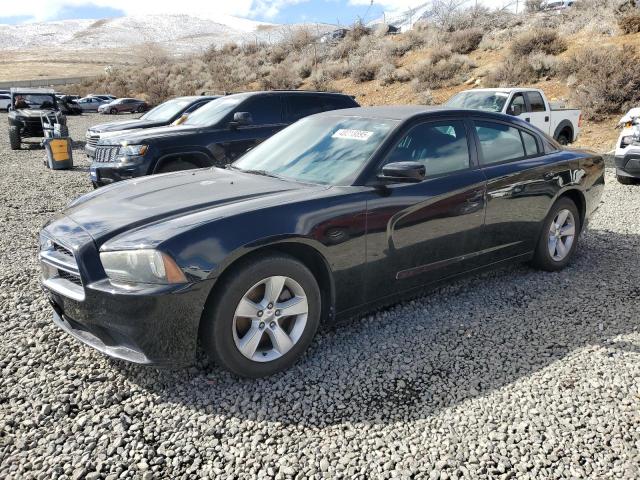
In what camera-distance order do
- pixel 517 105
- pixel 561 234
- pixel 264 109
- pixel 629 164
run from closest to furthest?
pixel 561 234, pixel 629 164, pixel 264 109, pixel 517 105

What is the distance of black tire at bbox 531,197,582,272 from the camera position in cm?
466

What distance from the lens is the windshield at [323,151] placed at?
11.7 feet

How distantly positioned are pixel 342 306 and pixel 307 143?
4.54ft

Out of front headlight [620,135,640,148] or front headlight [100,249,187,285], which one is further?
front headlight [620,135,640,148]

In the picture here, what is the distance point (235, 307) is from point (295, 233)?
21.9 inches

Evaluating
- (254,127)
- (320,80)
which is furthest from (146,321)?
(320,80)

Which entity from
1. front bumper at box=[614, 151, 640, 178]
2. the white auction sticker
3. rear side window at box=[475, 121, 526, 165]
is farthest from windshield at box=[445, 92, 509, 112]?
the white auction sticker

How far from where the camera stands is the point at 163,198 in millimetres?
3363

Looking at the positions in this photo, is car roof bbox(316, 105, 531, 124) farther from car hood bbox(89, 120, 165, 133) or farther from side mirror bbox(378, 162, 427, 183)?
car hood bbox(89, 120, 165, 133)

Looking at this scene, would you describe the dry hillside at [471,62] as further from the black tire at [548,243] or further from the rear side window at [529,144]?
the rear side window at [529,144]

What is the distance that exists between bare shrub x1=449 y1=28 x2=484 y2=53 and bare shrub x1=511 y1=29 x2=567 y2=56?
4.29m

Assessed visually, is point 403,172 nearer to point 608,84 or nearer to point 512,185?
point 512,185

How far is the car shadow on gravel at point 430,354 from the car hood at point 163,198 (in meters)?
0.93

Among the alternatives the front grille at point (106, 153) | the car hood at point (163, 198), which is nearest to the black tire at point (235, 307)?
the car hood at point (163, 198)
